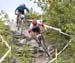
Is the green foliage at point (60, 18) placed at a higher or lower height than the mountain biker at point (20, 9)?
lower

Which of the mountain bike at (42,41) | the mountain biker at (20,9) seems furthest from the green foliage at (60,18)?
the mountain biker at (20,9)

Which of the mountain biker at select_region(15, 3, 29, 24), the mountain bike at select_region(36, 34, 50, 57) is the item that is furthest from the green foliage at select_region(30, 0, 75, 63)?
the mountain biker at select_region(15, 3, 29, 24)

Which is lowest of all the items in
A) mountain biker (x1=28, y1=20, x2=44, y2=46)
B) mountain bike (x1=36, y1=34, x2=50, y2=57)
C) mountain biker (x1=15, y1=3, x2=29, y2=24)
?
mountain bike (x1=36, y1=34, x2=50, y2=57)

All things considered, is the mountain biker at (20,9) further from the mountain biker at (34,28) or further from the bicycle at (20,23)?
the mountain biker at (34,28)

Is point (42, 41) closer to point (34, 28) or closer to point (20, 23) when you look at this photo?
point (34, 28)

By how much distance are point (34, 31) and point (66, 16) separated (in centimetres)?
306

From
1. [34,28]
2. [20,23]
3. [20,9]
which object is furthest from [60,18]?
[34,28]

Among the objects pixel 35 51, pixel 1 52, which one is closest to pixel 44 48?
pixel 35 51

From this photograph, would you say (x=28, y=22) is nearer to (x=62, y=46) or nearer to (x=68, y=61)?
(x=62, y=46)

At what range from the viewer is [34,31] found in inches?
606

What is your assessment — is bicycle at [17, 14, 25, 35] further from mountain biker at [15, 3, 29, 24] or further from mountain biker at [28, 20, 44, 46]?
mountain biker at [28, 20, 44, 46]

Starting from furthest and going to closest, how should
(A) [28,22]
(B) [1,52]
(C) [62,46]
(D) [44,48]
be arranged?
(A) [28,22]
(C) [62,46]
(D) [44,48]
(B) [1,52]

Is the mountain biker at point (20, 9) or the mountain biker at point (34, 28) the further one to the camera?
the mountain biker at point (20, 9)

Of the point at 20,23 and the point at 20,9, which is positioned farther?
the point at 20,23
